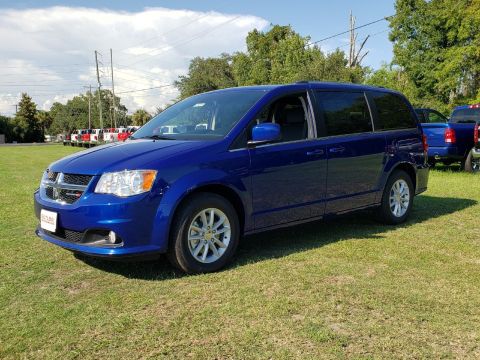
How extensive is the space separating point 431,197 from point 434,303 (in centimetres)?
553

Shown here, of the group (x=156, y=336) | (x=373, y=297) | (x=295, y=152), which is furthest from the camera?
(x=295, y=152)

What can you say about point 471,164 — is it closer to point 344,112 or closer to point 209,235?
point 344,112

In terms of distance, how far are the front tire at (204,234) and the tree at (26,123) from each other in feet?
266

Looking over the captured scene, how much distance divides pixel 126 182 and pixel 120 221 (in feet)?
1.08

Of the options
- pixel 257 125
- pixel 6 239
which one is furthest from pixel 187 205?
pixel 6 239

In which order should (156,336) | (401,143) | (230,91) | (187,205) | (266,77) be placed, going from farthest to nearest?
(266,77)
(401,143)
(230,91)
(187,205)
(156,336)

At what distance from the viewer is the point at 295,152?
16.7ft

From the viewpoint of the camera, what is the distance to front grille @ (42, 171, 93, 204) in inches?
166

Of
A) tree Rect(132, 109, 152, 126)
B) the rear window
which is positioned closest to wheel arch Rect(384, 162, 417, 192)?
the rear window

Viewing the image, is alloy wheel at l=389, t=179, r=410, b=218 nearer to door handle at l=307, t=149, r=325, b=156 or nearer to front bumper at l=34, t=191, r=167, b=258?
door handle at l=307, t=149, r=325, b=156

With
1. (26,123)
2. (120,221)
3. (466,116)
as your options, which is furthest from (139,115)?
(120,221)

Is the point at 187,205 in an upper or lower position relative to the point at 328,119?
lower

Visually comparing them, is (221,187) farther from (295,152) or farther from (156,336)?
(156,336)

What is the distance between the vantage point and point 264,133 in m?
4.66
